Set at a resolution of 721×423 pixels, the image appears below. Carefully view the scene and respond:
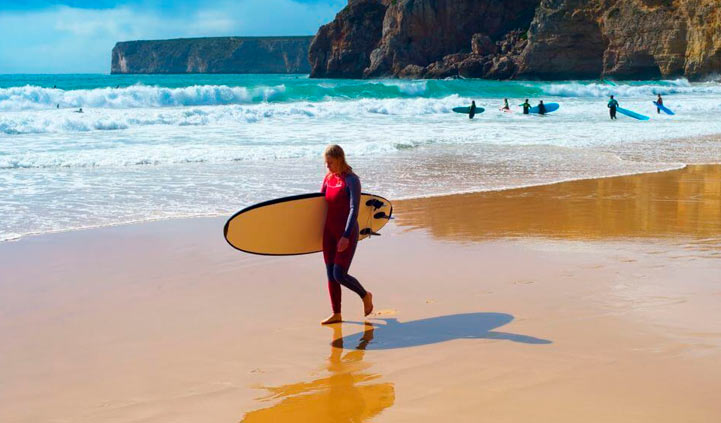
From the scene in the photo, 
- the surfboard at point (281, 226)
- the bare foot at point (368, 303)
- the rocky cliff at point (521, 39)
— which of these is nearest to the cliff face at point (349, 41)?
the rocky cliff at point (521, 39)

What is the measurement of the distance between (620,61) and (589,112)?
41.9m

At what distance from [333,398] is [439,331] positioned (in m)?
1.15

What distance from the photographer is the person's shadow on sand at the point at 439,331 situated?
441cm

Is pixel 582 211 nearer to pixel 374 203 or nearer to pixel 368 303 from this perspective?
pixel 374 203

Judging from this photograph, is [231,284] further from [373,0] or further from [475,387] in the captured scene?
[373,0]

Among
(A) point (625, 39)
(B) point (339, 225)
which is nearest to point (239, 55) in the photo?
(A) point (625, 39)

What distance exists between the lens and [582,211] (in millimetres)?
8664

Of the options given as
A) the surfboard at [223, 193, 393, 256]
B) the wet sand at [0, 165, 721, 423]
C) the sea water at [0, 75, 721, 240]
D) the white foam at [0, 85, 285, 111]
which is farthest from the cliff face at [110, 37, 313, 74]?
the surfboard at [223, 193, 393, 256]

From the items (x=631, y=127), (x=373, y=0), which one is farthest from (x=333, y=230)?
(x=373, y=0)

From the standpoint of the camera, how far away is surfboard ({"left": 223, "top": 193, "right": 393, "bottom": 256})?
198 inches

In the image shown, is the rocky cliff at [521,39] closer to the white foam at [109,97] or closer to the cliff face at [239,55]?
the white foam at [109,97]

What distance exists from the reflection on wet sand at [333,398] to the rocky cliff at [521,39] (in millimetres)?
64827

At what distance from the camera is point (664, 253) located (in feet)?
21.1

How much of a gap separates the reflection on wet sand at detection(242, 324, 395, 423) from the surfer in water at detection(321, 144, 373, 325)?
76cm
